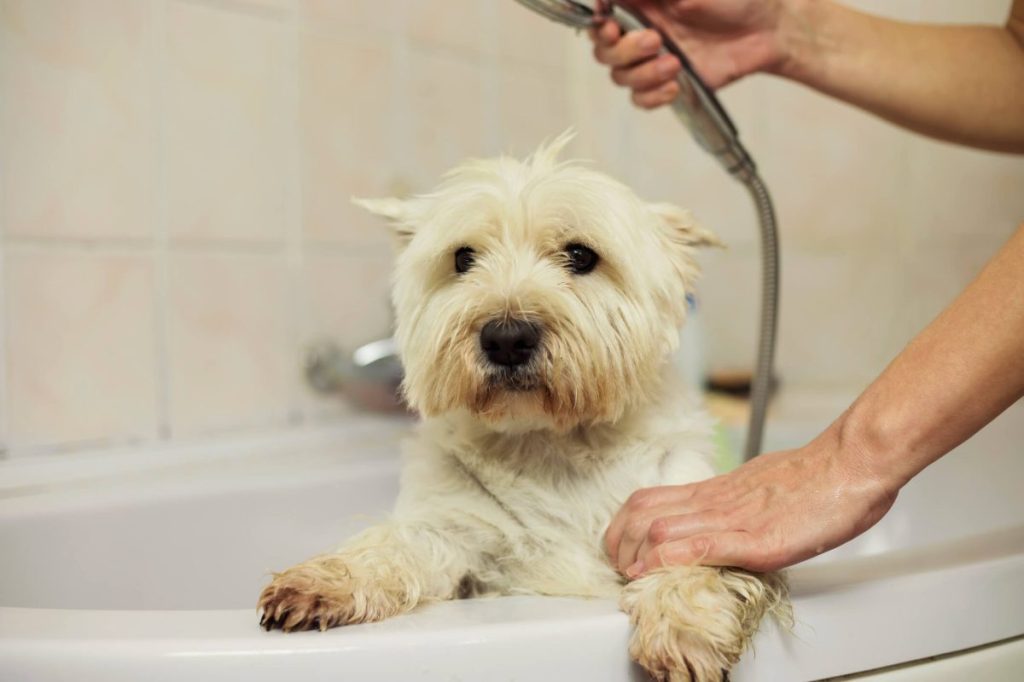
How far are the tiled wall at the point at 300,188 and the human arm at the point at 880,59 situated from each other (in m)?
0.41

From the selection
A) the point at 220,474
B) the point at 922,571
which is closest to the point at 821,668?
the point at 922,571

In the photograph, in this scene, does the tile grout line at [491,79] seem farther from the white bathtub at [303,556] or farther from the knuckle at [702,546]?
the knuckle at [702,546]

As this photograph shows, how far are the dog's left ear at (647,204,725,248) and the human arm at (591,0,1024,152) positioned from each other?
1.17ft

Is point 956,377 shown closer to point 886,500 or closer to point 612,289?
point 886,500

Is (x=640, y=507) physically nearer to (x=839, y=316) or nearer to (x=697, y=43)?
(x=697, y=43)

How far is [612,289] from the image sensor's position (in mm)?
894

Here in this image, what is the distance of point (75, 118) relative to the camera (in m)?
1.21

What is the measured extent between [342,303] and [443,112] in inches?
16.0

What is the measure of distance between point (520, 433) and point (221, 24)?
834 millimetres

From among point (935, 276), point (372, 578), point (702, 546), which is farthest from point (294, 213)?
point (935, 276)

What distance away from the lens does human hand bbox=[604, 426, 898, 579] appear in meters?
0.68

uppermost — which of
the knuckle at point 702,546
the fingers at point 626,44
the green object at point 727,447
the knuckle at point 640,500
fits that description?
the fingers at point 626,44

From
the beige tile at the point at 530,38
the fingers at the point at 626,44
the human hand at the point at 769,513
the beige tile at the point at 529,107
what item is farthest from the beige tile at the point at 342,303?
the human hand at the point at 769,513

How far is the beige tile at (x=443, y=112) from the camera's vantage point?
1.63 metres
